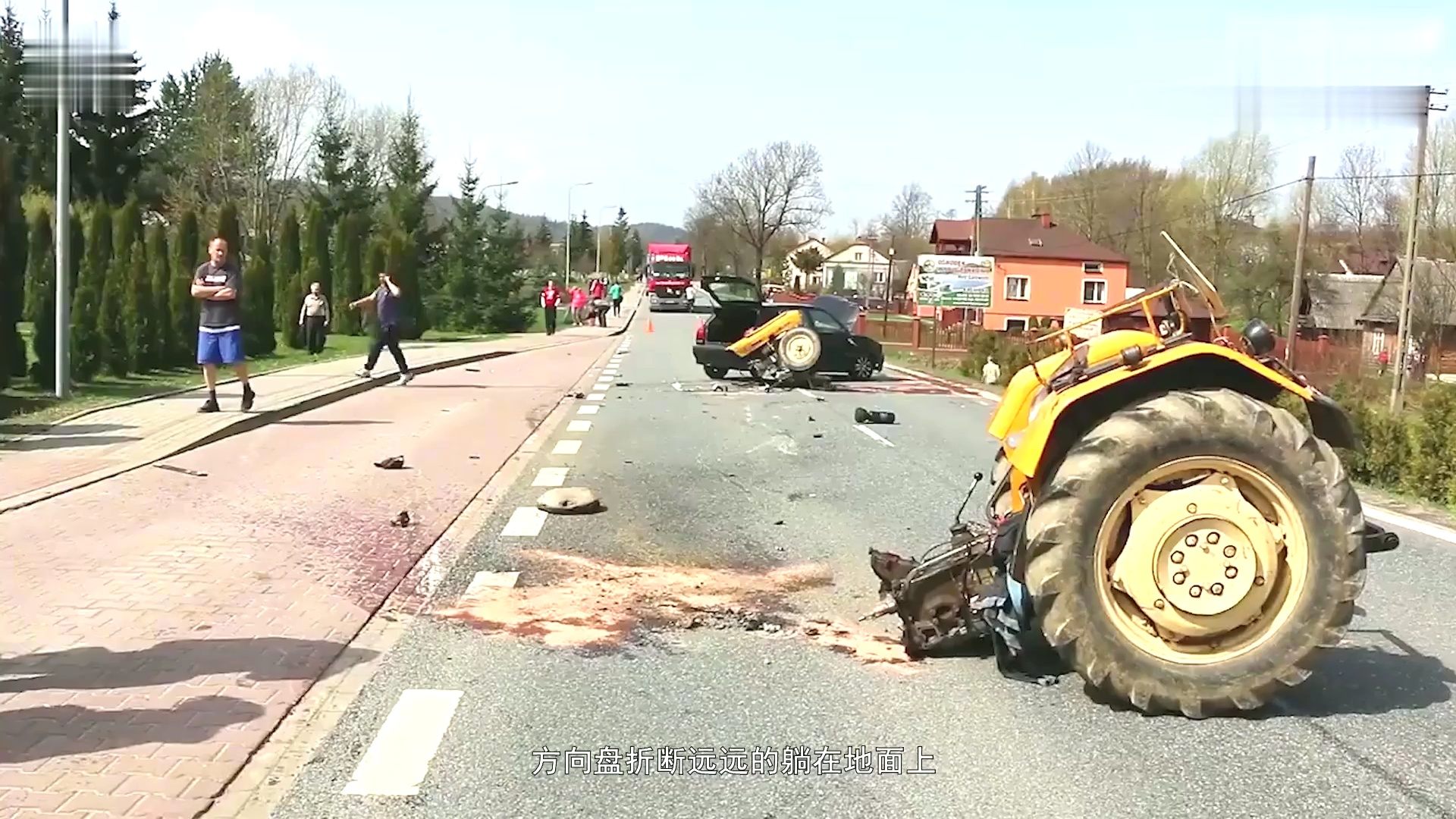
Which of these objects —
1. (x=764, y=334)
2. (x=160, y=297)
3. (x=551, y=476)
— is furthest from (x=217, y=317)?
(x=764, y=334)

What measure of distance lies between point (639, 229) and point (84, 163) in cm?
15874

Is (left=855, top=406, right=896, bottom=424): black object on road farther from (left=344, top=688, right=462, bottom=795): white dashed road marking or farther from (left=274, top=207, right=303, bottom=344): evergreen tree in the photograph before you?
(left=274, top=207, right=303, bottom=344): evergreen tree

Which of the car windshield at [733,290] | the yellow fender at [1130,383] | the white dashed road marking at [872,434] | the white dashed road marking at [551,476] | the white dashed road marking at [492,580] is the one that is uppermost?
the car windshield at [733,290]

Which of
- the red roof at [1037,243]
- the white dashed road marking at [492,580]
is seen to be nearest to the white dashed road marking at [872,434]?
the white dashed road marking at [492,580]

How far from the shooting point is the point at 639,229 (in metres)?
174

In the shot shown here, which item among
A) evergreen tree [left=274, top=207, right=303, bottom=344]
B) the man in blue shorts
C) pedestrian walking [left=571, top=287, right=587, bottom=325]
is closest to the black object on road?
the man in blue shorts

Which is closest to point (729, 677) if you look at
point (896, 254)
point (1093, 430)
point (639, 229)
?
point (1093, 430)

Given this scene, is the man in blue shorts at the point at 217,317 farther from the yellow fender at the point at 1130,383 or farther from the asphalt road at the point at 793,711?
the yellow fender at the point at 1130,383

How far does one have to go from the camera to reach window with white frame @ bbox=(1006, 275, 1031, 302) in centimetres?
7962

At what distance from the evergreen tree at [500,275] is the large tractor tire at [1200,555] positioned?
42298mm

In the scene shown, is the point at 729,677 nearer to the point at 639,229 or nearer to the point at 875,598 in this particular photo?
the point at 875,598

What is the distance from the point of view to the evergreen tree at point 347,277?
36656 millimetres

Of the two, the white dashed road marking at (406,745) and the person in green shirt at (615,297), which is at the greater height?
the person in green shirt at (615,297)

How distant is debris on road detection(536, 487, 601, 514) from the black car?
13380 millimetres
